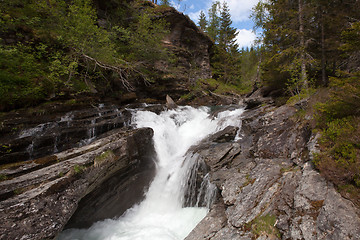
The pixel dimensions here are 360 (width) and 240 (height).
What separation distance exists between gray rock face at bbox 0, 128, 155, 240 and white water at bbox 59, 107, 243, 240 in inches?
19.1

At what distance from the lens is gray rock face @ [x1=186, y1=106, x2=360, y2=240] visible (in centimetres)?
301

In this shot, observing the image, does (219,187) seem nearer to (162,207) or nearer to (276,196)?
(276,196)

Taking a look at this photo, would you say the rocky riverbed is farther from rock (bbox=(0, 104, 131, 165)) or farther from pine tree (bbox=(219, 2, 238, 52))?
pine tree (bbox=(219, 2, 238, 52))

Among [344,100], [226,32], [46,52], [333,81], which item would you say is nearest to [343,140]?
[344,100]

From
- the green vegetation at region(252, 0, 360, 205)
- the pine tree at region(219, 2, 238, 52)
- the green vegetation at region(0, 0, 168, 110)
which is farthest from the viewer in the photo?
the pine tree at region(219, 2, 238, 52)

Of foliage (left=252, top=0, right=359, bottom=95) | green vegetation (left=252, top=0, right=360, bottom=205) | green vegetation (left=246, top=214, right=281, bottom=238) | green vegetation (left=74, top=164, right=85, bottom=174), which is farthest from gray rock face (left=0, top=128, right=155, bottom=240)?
foliage (left=252, top=0, right=359, bottom=95)

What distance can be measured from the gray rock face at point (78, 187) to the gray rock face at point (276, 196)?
3860 millimetres

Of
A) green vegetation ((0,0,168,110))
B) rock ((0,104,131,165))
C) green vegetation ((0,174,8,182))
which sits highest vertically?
green vegetation ((0,0,168,110))

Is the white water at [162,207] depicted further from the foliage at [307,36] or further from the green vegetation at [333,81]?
the foliage at [307,36]

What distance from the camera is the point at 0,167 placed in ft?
19.1

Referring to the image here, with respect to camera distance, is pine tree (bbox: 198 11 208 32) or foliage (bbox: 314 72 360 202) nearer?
foliage (bbox: 314 72 360 202)

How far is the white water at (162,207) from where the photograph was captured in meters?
5.92

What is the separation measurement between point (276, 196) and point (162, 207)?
5.54m

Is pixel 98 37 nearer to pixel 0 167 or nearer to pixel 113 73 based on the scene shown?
pixel 113 73
